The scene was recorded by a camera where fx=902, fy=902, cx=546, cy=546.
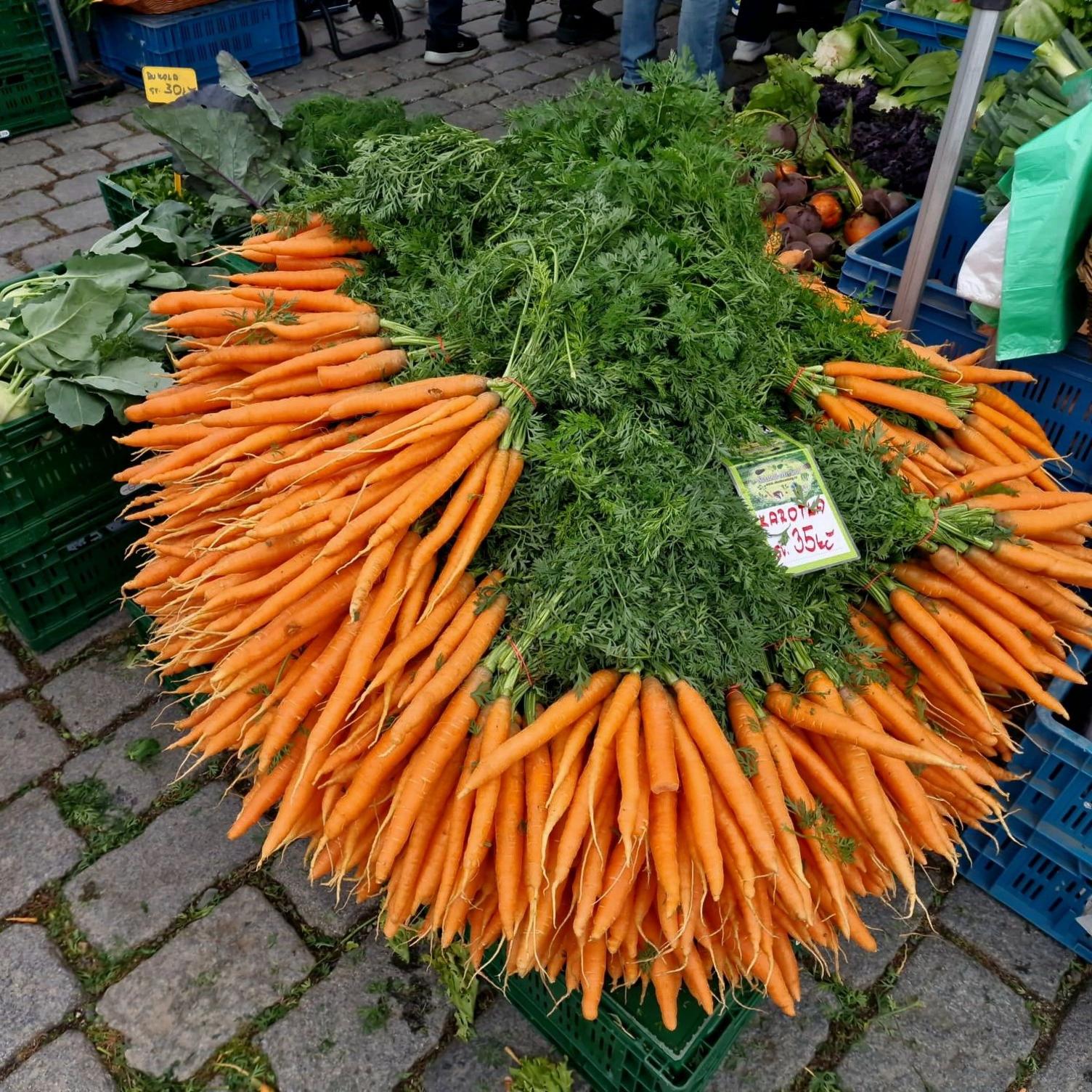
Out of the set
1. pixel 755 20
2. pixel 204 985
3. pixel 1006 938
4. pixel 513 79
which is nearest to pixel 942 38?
pixel 755 20

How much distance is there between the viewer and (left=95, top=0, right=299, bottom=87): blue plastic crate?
516 centimetres

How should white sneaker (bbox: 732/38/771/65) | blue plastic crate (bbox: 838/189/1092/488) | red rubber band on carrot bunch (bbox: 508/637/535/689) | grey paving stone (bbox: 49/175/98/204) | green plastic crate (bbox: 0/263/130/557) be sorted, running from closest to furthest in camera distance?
1. red rubber band on carrot bunch (bbox: 508/637/535/689)
2. green plastic crate (bbox: 0/263/130/557)
3. blue plastic crate (bbox: 838/189/1092/488)
4. grey paving stone (bbox: 49/175/98/204)
5. white sneaker (bbox: 732/38/771/65)

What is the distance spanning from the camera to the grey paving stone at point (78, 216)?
4.33 m

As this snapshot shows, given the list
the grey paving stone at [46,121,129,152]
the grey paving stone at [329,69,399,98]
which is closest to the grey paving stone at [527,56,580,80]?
the grey paving stone at [329,69,399,98]

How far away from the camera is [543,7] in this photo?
6996 mm

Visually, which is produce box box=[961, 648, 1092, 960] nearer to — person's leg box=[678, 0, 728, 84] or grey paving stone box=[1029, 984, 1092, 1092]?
grey paving stone box=[1029, 984, 1092, 1092]

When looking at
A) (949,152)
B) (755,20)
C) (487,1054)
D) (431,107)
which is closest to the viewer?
(487,1054)

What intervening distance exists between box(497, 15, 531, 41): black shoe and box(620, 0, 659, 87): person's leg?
1.42m

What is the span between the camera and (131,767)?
2449 mm

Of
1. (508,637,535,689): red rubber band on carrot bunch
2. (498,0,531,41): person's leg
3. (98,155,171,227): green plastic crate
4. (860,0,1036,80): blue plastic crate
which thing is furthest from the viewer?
(498,0,531,41): person's leg

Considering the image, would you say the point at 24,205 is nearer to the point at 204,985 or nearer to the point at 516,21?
the point at 516,21

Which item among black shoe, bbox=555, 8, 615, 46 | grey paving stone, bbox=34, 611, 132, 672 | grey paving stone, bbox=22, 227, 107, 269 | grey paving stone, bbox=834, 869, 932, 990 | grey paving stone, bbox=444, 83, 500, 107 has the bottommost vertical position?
grey paving stone, bbox=834, 869, 932, 990

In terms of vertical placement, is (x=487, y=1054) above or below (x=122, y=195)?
below

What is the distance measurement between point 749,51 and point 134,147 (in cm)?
398
